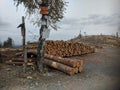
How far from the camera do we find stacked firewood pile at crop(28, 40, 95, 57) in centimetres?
498

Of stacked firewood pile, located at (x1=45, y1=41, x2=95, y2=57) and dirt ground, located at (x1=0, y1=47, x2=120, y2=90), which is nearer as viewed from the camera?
dirt ground, located at (x1=0, y1=47, x2=120, y2=90)

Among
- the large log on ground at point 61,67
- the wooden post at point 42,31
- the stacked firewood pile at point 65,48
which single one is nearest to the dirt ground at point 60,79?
the large log on ground at point 61,67

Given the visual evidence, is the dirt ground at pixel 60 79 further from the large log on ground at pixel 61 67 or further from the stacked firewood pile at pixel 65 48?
the stacked firewood pile at pixel 65 48

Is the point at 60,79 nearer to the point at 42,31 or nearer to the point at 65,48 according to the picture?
the point at 42,31

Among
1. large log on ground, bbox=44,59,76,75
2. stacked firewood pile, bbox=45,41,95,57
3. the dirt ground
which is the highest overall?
stacked firewood pile, bbox=45,41,95,57

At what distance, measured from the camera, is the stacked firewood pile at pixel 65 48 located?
4984 millimetres

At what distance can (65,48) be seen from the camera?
535 cm

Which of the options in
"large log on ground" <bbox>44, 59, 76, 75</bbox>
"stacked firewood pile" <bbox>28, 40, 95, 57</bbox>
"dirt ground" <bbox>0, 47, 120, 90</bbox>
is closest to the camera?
"dirt ground" <bbox>0, 47, 120, 90</bbox>

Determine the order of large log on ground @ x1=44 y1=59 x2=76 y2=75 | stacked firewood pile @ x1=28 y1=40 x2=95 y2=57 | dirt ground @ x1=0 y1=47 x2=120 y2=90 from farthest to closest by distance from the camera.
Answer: stacked firewood pile @ x1=28 y1=40 x2=95 y2=57 → large log on ground @ x1=44 y1=59 x2=76 y2=75 → dirt ground @ x1=0 y1=47 x2=120 y2=90

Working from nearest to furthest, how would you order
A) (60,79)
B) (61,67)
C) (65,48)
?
(60,79), (61,67), (65,48)

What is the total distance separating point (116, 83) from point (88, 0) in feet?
3.39

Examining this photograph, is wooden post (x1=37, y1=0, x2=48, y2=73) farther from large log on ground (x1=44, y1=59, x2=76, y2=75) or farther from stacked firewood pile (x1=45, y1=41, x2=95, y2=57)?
stacked firewood pile (x1=45, y1=41, x2=95, y2=57)

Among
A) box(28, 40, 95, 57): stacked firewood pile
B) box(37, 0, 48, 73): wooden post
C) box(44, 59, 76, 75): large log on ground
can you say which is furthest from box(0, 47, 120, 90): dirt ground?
Result: box(28, 40, 95, 57): stacked firewood pile

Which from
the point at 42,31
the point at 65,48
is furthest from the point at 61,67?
the point at 65,48
